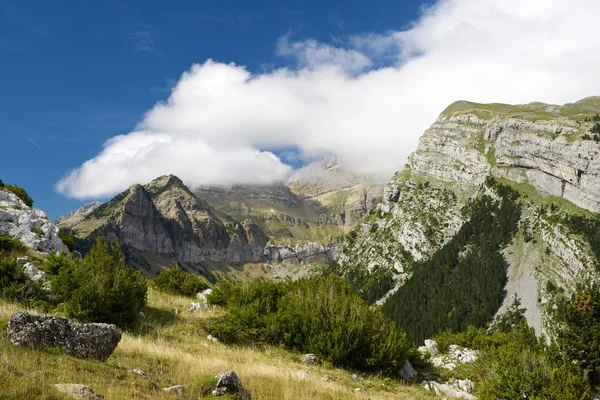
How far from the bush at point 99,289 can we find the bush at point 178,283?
45.1ft

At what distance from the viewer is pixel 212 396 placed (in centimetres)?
943

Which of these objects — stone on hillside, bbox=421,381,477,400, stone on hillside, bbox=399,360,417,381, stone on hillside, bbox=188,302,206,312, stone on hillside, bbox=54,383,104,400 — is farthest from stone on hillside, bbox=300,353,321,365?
stone on hillside, bbox=54,383,104,400

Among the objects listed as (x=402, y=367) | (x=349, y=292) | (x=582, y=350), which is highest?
(x=349, y=292)

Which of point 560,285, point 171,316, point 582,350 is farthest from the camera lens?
point 560,285

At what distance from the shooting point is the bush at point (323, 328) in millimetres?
18766

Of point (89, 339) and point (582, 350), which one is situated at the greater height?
point (89, 339)

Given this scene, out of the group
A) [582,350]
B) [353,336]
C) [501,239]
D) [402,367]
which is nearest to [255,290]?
[353,336]

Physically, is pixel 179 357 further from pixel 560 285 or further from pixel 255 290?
pixel 560 285

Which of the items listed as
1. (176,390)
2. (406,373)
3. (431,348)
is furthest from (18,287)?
(431,348)

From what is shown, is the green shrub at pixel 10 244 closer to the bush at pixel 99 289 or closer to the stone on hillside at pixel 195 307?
the bush at pixel 99 289

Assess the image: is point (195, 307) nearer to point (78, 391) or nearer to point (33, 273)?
point (33, 273)

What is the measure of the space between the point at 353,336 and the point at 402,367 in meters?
3.94

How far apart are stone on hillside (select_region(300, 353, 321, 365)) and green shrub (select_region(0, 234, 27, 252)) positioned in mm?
21789

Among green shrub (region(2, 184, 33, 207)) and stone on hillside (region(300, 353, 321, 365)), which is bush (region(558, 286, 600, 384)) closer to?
stone on hillside (region(300, 353, 321, 365))
